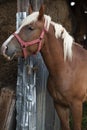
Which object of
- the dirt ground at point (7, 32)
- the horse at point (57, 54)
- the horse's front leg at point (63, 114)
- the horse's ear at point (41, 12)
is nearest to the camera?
the horse's ear at point (41, 12)

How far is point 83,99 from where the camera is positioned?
3.99 metres

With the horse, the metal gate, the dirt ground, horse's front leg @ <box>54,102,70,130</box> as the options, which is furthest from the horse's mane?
the dirt ground

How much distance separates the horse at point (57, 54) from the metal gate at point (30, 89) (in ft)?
0.95

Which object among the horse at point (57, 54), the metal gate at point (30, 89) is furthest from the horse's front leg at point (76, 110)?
the metal gate at point (30, 89)

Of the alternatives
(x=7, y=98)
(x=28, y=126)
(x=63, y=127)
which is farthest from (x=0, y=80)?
(x=63, y=127)

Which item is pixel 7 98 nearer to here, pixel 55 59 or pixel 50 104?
pixel 50 104

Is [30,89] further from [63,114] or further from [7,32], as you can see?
[7,32]

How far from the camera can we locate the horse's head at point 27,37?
367cm

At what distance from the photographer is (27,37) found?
3.69 metres

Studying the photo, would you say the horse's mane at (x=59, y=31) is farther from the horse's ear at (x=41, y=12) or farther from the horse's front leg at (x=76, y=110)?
the horse's front leg at (x=76, y=110)

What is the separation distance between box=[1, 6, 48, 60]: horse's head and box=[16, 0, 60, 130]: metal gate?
0.44 m

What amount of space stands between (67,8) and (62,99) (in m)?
1.65

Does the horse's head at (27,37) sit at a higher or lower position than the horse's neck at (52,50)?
higher

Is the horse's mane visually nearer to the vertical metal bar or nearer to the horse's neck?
the horse's neck
